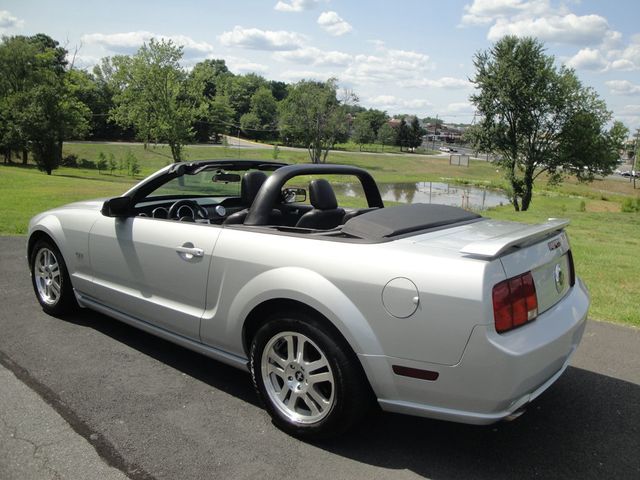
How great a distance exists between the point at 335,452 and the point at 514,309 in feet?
3.98

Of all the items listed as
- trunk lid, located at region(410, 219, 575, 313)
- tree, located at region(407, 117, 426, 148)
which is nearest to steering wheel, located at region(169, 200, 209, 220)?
trunk lid, located at region(410, 219, 575, 313)

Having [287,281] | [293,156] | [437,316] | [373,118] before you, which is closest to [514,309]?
[437,316]

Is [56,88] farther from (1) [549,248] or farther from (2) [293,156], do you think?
(1) [549,248]

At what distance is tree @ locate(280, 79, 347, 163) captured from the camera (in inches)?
2763

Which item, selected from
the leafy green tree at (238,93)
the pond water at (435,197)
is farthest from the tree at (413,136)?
the pond water at (435,197)

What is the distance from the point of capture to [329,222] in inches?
152

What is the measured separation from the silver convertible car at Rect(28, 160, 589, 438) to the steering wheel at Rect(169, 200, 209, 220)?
240 mm

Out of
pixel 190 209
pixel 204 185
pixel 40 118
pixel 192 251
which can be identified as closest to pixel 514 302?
pixel 192 251

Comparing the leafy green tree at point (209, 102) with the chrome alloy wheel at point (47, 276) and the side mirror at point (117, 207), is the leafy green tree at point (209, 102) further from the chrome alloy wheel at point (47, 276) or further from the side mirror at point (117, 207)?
the side mirror at point (117, 207)

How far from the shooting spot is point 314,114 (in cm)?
7131

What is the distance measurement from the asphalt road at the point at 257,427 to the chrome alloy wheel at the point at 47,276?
1.95ft

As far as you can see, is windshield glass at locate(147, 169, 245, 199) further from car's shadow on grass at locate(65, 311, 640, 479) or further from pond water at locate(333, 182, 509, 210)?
pond water at locate(333, 182, 509, 210)

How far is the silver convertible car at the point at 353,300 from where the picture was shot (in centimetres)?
251

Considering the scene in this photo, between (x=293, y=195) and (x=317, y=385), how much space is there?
2321mm
